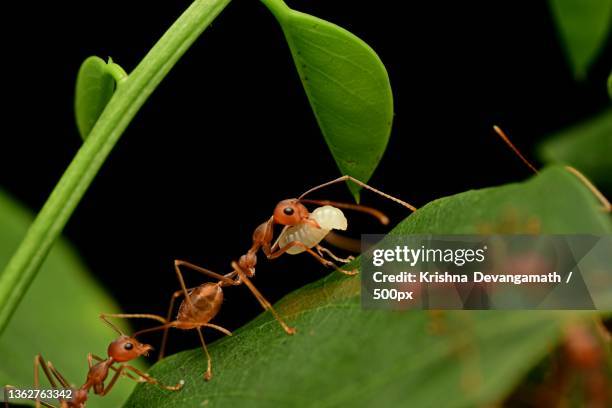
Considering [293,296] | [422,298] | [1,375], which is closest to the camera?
[422,298]

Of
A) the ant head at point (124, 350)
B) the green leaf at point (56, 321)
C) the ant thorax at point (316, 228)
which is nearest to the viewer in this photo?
the ant thorax at point (316, 228)

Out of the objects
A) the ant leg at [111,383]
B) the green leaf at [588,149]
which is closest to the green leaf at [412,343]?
the ant leg at [111,383]

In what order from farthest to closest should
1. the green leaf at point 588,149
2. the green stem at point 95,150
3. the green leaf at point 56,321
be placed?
the green leaf at point 588,149 < the green leaf at point 56,321 < the green stem at point 95,150

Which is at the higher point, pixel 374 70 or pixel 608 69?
pixel 374 70

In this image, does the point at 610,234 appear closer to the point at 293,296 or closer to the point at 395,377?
the point at 395,377

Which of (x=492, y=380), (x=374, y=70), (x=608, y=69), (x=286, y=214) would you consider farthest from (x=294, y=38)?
(x=608, y=69)

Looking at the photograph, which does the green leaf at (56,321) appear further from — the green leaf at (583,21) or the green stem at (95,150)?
the green leaf at (583,21)

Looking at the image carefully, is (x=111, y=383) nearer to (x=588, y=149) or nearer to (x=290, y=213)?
(x=290, y=213)
